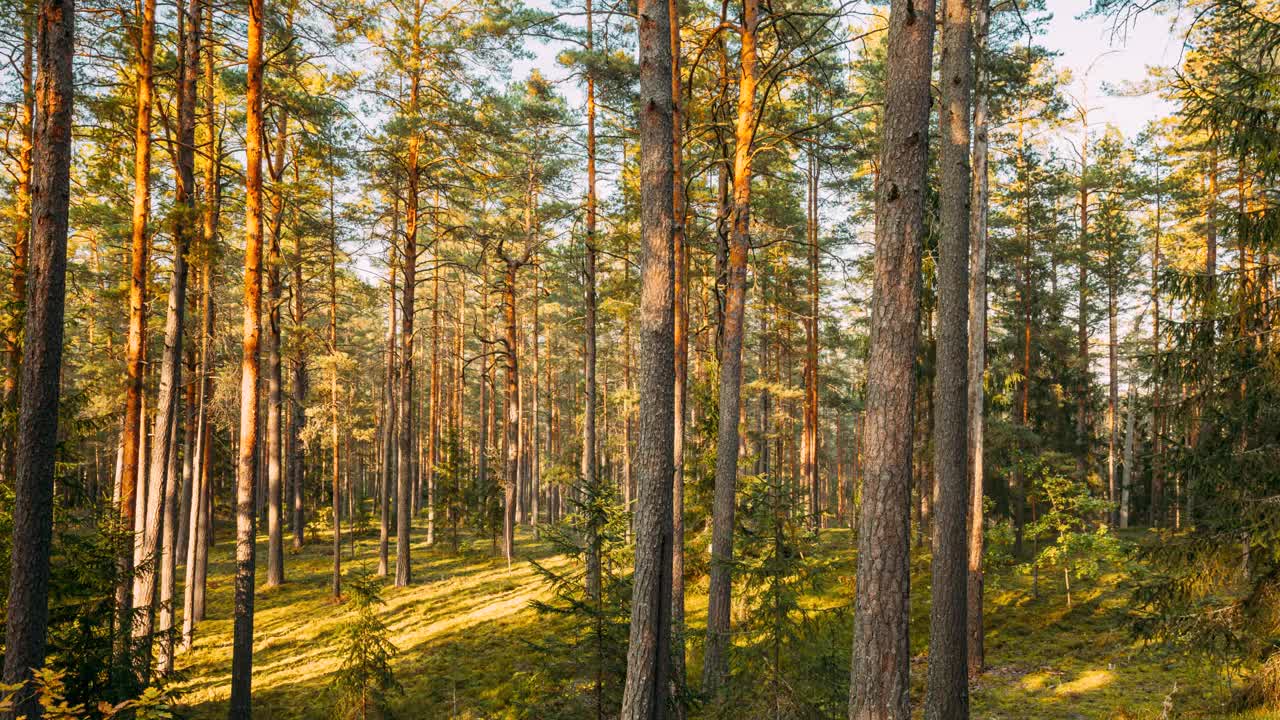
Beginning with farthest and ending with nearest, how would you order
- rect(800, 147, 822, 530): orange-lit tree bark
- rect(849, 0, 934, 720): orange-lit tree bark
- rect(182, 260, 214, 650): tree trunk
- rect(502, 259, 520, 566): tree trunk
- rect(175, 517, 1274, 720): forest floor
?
rect(800, 147, 822, 530): orange-lit tree bark, rect(502, 259, 520, 566): tree trunk, rect(182, 260, 214, 650): tree trunk, rect(175, 517, 1274, 720): forest floor, rect(849, 0, 934, 720): orange-lit tree bark

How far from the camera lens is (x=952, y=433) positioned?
23.9 ft

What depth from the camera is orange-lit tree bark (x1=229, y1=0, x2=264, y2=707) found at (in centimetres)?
881

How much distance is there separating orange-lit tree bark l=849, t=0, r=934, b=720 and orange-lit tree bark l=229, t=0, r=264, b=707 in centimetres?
830

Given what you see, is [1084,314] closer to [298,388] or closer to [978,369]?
[978,369]

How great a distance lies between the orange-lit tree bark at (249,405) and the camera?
347 inches

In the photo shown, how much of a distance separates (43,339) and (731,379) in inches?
313

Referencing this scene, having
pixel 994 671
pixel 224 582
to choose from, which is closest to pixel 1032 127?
pixel 994 671

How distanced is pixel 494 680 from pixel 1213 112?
13.8m

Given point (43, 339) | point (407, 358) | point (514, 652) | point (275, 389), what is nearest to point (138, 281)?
point (43, 339)

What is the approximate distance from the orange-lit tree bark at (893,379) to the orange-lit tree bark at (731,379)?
13.9 ft

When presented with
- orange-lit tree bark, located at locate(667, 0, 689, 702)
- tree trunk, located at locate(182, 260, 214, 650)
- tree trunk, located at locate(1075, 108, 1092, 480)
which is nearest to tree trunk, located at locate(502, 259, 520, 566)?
orange-lit tree bark, located at locate(667, 0, 689, 702)

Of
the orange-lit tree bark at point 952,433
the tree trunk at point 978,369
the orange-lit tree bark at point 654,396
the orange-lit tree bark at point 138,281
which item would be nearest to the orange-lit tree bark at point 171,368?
the orange-lit tree bark at point 138,281

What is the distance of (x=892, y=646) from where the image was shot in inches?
186

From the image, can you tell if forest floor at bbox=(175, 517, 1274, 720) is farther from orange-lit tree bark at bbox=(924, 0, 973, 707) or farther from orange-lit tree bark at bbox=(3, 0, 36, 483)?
orange-lit tree bark at bbox=(3, 0, 36, 483)
